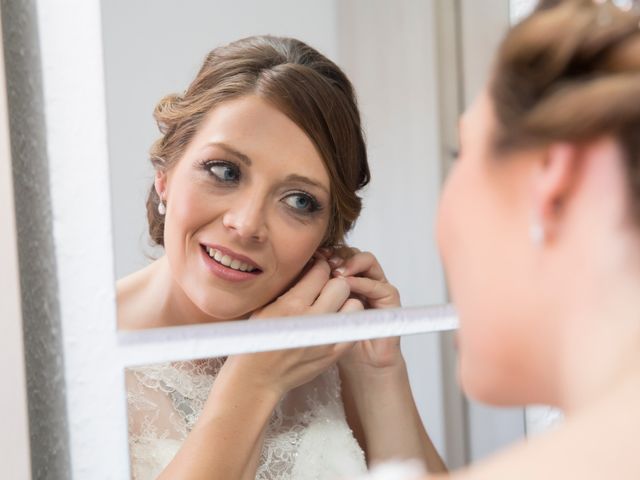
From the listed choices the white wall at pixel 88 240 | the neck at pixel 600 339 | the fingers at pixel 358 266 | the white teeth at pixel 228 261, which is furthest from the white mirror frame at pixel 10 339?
the neck at pixel 600 339

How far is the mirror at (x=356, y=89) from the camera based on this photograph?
0.55m

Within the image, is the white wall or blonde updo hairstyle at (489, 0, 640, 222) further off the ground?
blonde updo hairstyle at (489, 0, 640, 222)

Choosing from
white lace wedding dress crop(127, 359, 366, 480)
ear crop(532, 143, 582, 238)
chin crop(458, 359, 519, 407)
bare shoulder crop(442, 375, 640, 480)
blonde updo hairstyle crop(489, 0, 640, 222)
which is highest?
blonde updo hairstyle crop(489, 0, 640, 222)

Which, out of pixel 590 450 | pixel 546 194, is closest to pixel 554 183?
pixel 546 194

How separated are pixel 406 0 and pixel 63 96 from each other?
285 mm

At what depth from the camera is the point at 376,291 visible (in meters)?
0.65

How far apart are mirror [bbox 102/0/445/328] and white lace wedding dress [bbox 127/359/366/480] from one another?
0.07m

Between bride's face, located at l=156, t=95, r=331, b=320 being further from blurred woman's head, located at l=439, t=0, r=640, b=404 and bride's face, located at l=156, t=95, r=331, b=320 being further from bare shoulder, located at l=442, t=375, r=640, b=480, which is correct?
bare shoulder, located at l=442, t=375, r=640, b=480

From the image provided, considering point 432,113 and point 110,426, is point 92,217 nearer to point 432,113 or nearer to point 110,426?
point 110,426

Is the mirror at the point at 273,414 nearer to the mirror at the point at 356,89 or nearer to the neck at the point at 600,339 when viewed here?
the mirror at the point at 356,89

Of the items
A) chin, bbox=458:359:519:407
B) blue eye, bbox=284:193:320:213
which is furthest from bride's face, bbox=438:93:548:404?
blue eye, bbox=284:193:320:213

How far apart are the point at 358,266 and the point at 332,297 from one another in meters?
0.03

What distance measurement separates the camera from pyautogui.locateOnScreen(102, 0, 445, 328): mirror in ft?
1.82

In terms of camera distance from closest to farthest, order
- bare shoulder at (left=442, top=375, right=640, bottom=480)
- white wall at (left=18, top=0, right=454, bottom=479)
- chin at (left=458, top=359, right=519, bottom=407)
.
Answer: bare shoulder at (left=442, top=375, right=640, bottom=480), chin at (left=458, top=359, right=519, bottom=407), white wall at (left=18, top=0, right=454, bottom=479)
